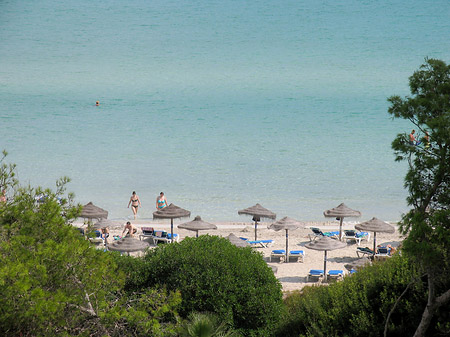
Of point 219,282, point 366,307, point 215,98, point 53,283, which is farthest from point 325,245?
point 215,98

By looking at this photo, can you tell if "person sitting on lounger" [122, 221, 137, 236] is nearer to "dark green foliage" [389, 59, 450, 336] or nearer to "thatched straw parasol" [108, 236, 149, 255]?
"thatched straw parasol" [108, 236, 149, 255]

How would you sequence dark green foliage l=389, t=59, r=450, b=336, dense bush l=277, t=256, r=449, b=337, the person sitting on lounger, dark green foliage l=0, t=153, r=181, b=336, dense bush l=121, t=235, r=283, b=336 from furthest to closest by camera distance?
the person sitting on lounger
dense bush l=121, t=235, r=283, b=336
dense bush l=277, t=256, r=449, b=337
dark green foliage l=389, t=59, r=450, b=336
dark green foliage l=0, t=153, r=181, b=336

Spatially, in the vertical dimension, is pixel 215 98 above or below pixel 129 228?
above

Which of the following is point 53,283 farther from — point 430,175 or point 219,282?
point 430,175

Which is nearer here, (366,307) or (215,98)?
(366,307)

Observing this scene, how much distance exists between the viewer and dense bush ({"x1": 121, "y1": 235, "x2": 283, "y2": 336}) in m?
10.3

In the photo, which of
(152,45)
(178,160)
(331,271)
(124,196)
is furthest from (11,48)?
(331,271)

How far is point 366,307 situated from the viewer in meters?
9.93

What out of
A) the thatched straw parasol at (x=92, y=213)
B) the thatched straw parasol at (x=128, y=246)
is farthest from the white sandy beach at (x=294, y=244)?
the thatched straw parasol at (x=128, y=246)

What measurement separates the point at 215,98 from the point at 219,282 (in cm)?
7667

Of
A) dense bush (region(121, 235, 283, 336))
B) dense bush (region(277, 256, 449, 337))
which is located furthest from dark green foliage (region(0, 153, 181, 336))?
dense bush (region(277, 256, 449, 337))

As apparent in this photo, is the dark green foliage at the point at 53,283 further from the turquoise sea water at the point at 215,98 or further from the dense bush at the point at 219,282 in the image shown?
the turquoise sea water at the point at 215,98

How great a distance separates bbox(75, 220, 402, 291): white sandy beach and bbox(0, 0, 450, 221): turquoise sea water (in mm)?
3001

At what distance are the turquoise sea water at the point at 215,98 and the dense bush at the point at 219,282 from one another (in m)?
16.3
